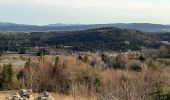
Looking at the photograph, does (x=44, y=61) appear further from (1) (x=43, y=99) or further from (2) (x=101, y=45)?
(2) (x=101, y=45)

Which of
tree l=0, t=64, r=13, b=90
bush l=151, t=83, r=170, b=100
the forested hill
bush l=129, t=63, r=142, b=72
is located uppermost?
bush l=151, t=83, r=170, b=100

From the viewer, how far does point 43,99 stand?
12.0 meters

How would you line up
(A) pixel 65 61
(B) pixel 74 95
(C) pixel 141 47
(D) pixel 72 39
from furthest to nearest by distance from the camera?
(D) pixel 72 39 < (C) pixel 141 47 < (A) pixel 65 61 < (B) pixel 74 95

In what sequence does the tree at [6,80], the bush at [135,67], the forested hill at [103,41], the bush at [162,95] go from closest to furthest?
the bush at [162,95] → the tree at [6,80] → the bush at [135,67] → the forested hill at [103,41]

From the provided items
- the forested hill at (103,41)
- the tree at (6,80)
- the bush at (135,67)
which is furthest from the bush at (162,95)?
the forested hill at (103,41)

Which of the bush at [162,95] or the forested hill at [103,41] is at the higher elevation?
the bush at [162,95]

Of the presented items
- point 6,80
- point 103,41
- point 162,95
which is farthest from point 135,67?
point 103,41

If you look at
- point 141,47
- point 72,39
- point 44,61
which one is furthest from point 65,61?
point 72,39

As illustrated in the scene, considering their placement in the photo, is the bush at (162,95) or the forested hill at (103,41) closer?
the bush at (162,95)

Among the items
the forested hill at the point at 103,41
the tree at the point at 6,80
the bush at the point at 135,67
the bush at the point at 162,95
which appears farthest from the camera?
the forested hill at the point at 103,41

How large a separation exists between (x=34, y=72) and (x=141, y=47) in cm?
6668

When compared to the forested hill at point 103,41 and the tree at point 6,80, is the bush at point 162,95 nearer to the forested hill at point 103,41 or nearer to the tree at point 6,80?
the tree at point 6,80

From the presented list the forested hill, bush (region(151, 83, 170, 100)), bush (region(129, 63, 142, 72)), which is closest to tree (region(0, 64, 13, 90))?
bush (region(129, 63, 142, 72))

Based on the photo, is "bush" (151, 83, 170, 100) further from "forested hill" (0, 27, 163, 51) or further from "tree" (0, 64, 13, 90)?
"forested hill" (0, 27, 163, 51)
